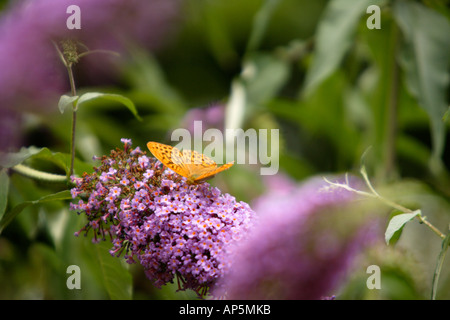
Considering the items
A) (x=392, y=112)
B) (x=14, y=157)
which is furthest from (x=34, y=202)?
(x=392, y=112)

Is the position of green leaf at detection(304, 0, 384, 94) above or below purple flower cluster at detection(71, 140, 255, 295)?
above

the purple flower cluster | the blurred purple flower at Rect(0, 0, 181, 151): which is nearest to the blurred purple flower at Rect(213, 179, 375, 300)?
the purple flower cluster

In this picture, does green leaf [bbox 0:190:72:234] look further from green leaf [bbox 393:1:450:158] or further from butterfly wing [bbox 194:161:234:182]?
green leaf [bbox 393:1:450:158]

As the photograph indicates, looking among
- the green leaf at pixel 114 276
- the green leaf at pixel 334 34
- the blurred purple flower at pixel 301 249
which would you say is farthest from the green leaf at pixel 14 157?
the green leaf at pixel 334 34

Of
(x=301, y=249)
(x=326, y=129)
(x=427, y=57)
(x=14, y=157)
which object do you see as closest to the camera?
(x=301, y=249)

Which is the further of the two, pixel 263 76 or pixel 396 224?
pixel 263 76

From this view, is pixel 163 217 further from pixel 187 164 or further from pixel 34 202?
pixel 34 202

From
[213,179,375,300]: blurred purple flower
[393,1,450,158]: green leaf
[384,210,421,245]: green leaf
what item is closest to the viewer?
[213,179,375,300]: blurred purple flower

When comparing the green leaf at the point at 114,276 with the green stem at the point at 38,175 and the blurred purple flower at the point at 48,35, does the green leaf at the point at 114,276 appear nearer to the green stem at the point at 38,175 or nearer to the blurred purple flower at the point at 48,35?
the green stem at the point at 38,175
